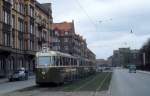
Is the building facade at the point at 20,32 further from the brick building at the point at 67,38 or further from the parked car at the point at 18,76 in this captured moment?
the brick building at the point at 67,38

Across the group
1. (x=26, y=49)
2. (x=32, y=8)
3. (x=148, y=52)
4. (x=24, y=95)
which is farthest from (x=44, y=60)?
(x=148, y=52)

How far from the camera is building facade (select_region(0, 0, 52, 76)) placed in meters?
63.8

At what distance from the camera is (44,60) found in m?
34.8

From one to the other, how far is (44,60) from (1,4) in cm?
3021

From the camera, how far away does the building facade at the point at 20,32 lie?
6378cm

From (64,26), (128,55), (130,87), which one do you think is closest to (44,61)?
(130,87)

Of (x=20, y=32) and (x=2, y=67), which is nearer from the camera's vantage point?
(x=2, y=67)

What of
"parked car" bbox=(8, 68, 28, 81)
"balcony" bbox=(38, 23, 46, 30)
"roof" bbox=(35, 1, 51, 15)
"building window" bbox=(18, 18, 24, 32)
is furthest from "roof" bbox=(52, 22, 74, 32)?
"parked car" bbox=(8, 68, 28, 81)

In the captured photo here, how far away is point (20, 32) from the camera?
75.1m

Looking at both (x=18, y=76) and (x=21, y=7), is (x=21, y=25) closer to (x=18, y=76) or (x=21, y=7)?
(x=21, y=7)

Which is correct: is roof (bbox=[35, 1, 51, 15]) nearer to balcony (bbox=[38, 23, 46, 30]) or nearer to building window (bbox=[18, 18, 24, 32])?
balcony (bbox=[38, 23, 46, 30])

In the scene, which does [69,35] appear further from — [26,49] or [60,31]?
[26,49]

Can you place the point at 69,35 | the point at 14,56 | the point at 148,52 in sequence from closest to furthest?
the point at 14,56 < the point at 148,52 < the point at 69,35

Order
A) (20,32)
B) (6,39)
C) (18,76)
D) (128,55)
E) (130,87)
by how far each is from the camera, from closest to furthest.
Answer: (130,87) → (18,76) → (6,39) → (20,32) → (128,55)
